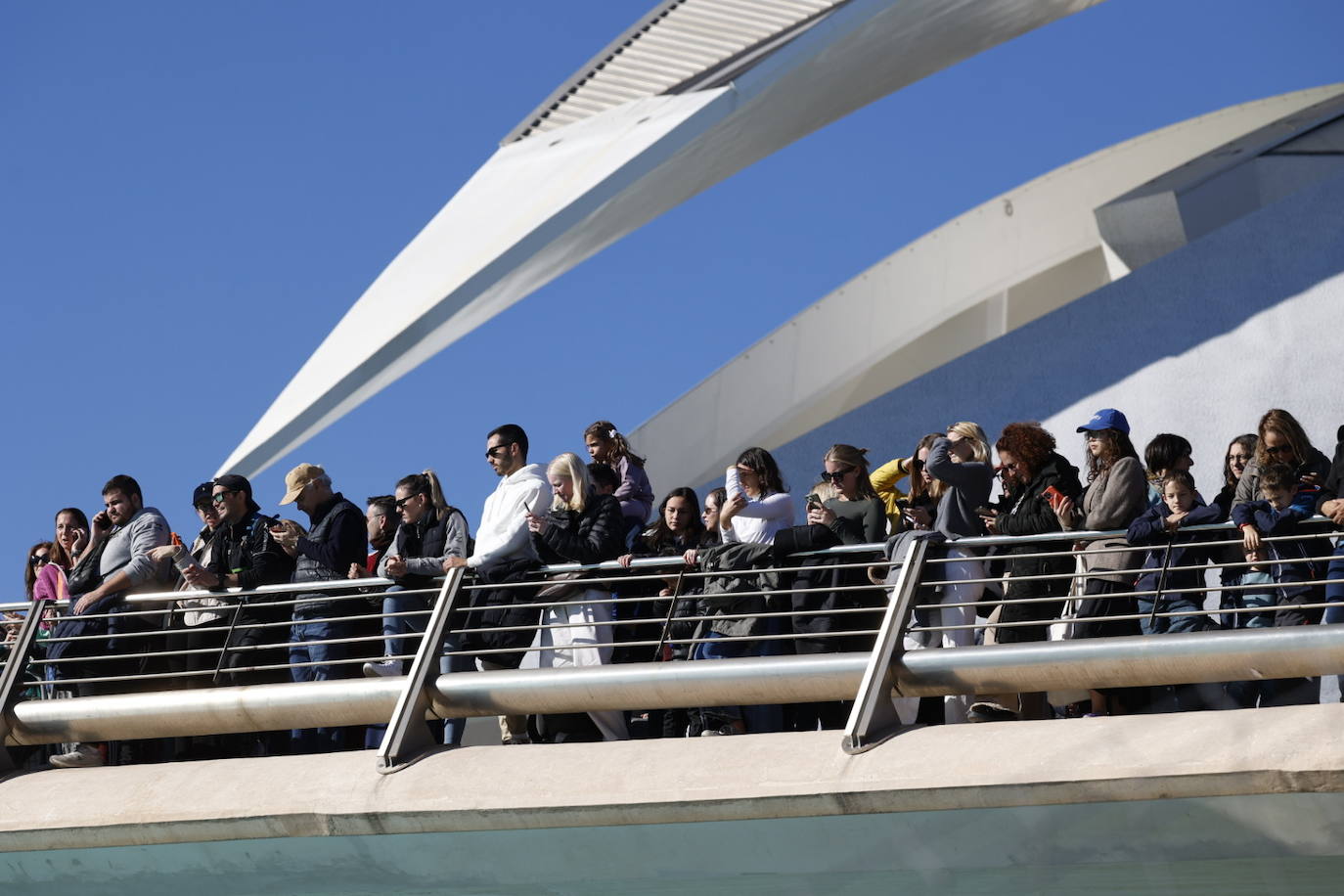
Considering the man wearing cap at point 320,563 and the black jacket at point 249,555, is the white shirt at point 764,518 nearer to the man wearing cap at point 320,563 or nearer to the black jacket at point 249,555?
the man wearing cap at point 320,563

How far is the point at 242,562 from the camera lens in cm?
818

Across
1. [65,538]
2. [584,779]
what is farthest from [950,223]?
[584,779]

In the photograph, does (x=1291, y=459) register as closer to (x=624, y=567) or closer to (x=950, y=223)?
(x=624, y=567)

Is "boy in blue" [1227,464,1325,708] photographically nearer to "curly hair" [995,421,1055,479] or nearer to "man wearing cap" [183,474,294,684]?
"curly hair" [995,421,1055,479]

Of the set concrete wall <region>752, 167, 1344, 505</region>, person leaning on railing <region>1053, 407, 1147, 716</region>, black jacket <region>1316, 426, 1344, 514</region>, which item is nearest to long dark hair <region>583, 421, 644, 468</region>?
person leaning on railing <region>1053, 407, 1147, 716</region>

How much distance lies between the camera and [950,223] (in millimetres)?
18844

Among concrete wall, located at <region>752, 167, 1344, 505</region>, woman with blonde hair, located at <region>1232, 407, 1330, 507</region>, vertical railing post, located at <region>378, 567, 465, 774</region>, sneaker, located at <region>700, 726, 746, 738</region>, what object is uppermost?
concrete wall, located at <region>752, 167, 1344, 505</region>

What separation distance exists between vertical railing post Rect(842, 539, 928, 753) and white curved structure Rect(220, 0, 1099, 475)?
7.75m

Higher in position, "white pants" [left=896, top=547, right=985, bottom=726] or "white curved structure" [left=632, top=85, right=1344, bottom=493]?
"white curved structure" [left=632, top=85, right=1344, bottom=493]

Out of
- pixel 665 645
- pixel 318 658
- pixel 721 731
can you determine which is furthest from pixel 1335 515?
pixel 318 658

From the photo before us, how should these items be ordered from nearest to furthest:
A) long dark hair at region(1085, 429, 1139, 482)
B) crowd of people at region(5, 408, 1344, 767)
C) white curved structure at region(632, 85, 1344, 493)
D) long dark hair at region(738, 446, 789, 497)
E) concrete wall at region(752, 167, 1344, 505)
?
crowd of people at region(5, 408, 1344, 767) < long dark hair at region(1085, 429, 1139, 482) < long dark hair at region(738, 446, 789, 497) < concrete wall at region(752, 167, 1344, 505) < white curved structure at region(632, 85, 1344, 493)

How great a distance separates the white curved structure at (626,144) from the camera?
14.0 meters

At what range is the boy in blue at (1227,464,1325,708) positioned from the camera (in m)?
6.41

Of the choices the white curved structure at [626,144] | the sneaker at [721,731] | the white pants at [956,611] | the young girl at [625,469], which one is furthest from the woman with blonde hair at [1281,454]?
the white curved structure at [626,144]
